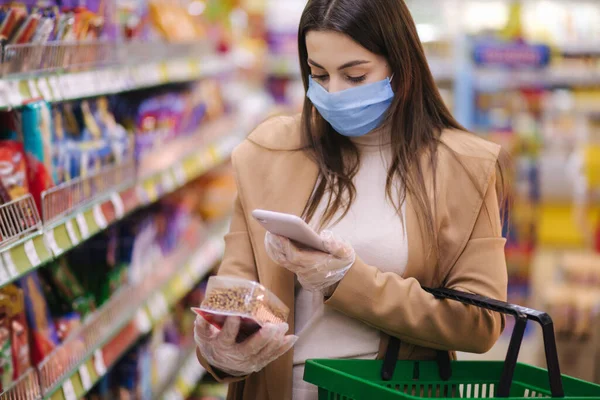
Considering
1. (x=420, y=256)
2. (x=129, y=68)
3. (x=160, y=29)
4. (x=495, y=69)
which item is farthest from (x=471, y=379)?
(x=495, y=69)

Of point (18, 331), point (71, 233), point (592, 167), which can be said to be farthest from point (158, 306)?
point (592, 167)

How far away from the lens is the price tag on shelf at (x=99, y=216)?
2.38m

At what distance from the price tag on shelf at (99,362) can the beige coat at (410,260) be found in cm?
62

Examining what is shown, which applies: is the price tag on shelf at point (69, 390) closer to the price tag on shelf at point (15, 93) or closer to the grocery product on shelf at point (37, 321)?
the grocery product on shelf at point (37, 321)

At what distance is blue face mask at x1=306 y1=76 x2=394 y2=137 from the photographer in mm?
1798

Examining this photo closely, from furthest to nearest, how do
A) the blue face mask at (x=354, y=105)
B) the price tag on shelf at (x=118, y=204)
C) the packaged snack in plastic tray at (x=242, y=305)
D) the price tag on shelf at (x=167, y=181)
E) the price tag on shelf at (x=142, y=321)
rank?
the price tag on shelf at (x=167, y=181) → the price tag on shelf at (x=142, y=321) → the price tag on shelf at (x=118, y=204) → the blue face mask at (x=354, y=105) → the packaged snack in plastic tray at (x=242, y=305)

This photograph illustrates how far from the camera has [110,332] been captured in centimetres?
258

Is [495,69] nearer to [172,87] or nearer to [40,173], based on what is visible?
[172,87]

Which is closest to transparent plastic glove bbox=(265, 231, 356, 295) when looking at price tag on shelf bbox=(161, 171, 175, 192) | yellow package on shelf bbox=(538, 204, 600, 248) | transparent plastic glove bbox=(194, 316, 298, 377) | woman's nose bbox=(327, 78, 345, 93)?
transparent plastic glove bbox=(194, 316, 298, 377)

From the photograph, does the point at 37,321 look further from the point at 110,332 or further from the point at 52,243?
the point at 110,332

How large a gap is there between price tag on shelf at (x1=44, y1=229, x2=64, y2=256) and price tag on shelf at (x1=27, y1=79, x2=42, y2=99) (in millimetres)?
329

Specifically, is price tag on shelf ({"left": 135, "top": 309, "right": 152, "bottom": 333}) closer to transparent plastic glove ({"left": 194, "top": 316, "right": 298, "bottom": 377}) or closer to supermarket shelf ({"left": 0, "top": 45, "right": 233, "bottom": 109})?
supermarket shelf ({"left": 0, "top": 45, "right": 233, "bottom": 109})

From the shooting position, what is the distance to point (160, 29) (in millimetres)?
3676

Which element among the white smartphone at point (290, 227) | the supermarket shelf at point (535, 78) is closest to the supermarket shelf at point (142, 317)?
→ the white smartphone at point (290, 227)
